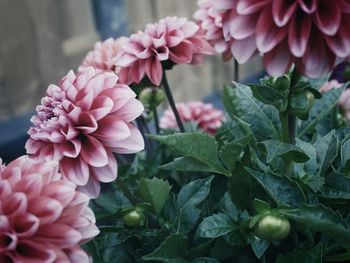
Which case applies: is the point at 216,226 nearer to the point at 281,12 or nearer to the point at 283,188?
the point at 283,188

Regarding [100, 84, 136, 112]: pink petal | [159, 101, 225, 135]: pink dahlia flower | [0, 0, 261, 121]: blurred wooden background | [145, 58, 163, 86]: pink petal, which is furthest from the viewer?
[0, 0, 261, 121]: blurred wooden background

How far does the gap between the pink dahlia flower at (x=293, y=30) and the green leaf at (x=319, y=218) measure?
0.09 m

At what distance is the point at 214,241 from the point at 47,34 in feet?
4.23

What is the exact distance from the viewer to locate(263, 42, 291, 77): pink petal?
410mm

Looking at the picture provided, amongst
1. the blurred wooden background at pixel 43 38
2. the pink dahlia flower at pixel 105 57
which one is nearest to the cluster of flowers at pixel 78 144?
the pink dahlia flower at pixel 105 57

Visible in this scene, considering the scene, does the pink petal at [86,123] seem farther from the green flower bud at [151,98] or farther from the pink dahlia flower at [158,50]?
the green flower bud at [151,98]

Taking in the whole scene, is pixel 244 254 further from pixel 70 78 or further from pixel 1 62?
pixel 1 62

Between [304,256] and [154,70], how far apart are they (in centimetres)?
22

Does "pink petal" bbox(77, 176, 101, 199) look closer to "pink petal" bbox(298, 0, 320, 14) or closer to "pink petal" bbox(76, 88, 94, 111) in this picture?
"pink petal" bbox(76, 88, 94, 111)

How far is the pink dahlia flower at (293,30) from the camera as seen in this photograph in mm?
391

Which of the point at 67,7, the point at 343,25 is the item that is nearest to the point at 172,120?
the point at 343,25

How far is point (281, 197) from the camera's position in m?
0.45

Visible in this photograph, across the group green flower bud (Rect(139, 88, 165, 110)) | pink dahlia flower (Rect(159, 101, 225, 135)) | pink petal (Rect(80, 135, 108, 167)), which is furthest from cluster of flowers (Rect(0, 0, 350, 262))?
pink dahlia flower (Rect(159, 101, 225, 135))

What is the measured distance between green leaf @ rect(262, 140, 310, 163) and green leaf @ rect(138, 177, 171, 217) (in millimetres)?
87
